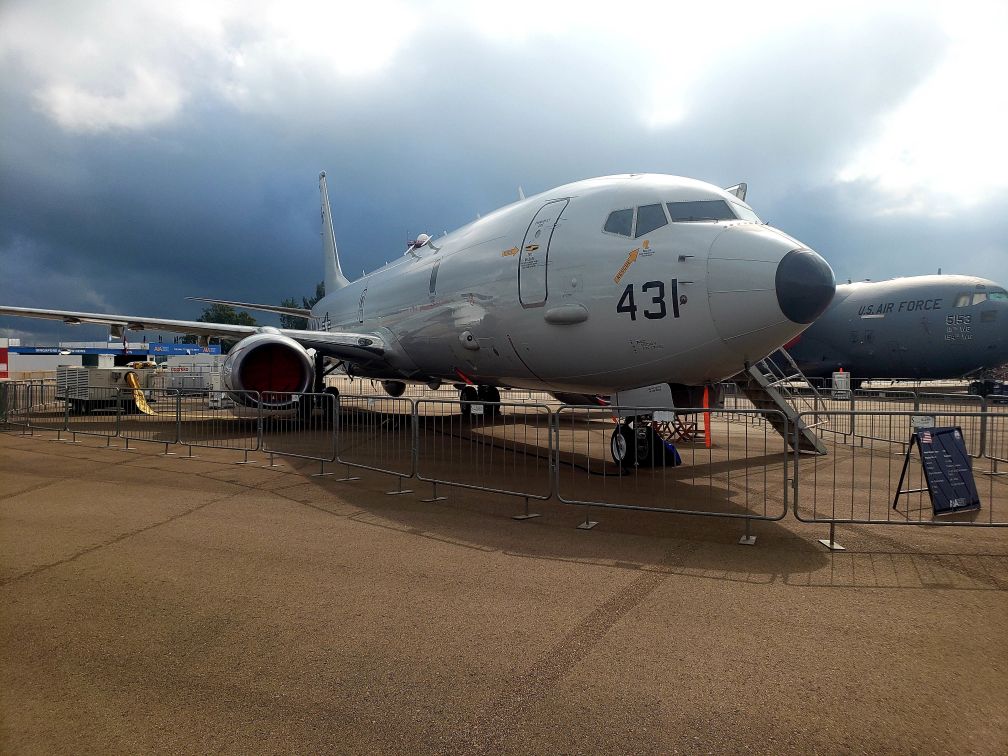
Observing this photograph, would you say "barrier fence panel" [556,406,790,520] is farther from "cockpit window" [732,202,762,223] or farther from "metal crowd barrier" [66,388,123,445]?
"metal crowd barrier" [66,388,123,445]

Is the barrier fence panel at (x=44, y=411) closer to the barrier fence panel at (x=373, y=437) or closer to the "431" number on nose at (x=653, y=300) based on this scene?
the barrier fence panel at (x=373, y=437)

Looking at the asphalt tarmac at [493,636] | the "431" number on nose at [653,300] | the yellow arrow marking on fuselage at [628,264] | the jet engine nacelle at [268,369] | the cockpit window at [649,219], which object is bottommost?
the asphalt tarmac at [493,636]

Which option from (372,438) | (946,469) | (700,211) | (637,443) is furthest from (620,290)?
(372,438)

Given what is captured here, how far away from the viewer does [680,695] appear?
8.84 feet

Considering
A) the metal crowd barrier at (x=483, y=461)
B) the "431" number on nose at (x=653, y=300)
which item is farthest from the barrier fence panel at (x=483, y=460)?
the "431" number on nose at (x=653, y=300)

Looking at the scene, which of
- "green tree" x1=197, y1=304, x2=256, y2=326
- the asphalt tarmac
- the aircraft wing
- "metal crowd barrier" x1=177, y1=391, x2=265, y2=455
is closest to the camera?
the asphalt tarmac

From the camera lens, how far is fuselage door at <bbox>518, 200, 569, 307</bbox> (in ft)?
24.6

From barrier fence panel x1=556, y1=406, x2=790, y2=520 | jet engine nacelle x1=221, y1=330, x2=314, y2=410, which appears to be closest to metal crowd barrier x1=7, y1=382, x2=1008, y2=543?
barrier fence panel x1=556, y1=406, x2=790, y2=520

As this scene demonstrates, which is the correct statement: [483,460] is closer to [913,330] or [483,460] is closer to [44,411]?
[44,411]

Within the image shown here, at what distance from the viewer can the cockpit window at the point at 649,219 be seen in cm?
656

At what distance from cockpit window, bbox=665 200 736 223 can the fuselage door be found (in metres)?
1.56

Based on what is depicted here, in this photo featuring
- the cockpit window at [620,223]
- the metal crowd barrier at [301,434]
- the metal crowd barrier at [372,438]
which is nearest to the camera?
the cockpit window at [620,223]

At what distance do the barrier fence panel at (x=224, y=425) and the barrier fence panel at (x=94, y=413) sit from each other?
4.58 ft

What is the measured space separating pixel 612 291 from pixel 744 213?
169 centimetres
